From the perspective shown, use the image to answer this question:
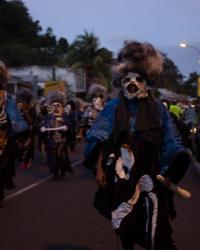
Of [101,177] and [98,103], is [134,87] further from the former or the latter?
[98,103]

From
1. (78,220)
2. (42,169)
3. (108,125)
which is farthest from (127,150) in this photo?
(42,169)

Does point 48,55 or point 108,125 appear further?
point 48,55

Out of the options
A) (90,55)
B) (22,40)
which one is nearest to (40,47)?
(22,40)

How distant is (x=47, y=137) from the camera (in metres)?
14.7

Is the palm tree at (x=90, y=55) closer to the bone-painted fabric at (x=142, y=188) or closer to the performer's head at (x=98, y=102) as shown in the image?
the performer's head at (x=98, y=102)

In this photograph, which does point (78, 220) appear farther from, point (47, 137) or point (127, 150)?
point (47, 137)

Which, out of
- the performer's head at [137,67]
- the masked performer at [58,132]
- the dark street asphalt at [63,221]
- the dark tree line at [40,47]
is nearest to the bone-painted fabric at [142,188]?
the performer's head at [137,67]

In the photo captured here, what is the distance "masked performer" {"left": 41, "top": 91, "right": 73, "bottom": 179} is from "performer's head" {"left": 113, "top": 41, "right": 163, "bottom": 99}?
8.40 m

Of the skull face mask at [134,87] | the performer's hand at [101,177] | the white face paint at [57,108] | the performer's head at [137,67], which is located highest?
the performer's head at [137,67]

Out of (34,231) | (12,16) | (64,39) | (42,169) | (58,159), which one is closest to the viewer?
(34,231)

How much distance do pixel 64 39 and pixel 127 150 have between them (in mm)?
110298

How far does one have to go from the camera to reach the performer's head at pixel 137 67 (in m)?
5.82

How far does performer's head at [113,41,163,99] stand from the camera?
582cm

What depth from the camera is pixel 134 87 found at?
19.0 ft
